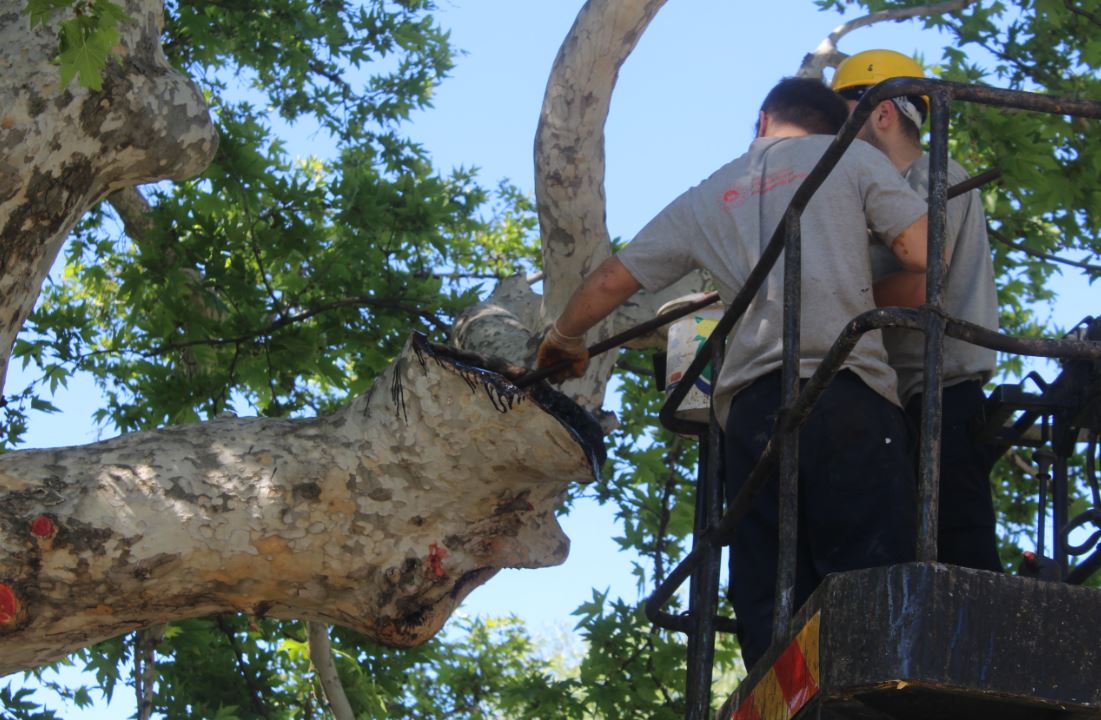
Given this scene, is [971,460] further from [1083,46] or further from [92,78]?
[1083,46]

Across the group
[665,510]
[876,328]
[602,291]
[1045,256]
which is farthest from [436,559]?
[665,510]

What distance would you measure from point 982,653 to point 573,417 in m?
2.06

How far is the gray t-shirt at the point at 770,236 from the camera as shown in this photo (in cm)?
362

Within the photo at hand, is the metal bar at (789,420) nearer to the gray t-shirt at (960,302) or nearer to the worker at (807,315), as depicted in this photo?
the worker at (807,315)

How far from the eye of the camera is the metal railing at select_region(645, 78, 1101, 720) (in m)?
2.76

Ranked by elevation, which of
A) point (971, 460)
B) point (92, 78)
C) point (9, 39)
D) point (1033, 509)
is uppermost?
point (1033, 509)

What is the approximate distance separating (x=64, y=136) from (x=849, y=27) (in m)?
4.26

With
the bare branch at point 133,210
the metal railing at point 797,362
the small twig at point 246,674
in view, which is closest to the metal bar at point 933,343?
the metal railing at point 797,362

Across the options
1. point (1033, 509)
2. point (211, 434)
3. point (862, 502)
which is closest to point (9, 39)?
point (211, 434)

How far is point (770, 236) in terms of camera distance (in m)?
3.84

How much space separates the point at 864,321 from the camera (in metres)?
2.88

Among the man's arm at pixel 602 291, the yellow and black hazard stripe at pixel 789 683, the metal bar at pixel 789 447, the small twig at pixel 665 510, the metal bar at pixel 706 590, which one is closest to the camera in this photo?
the yellow and black hazard stripe at pixel 789 683

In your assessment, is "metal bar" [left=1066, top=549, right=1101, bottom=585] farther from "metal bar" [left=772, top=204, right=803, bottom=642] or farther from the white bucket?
the white bucket

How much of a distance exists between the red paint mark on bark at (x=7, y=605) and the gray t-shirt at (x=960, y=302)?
96.5 inches
